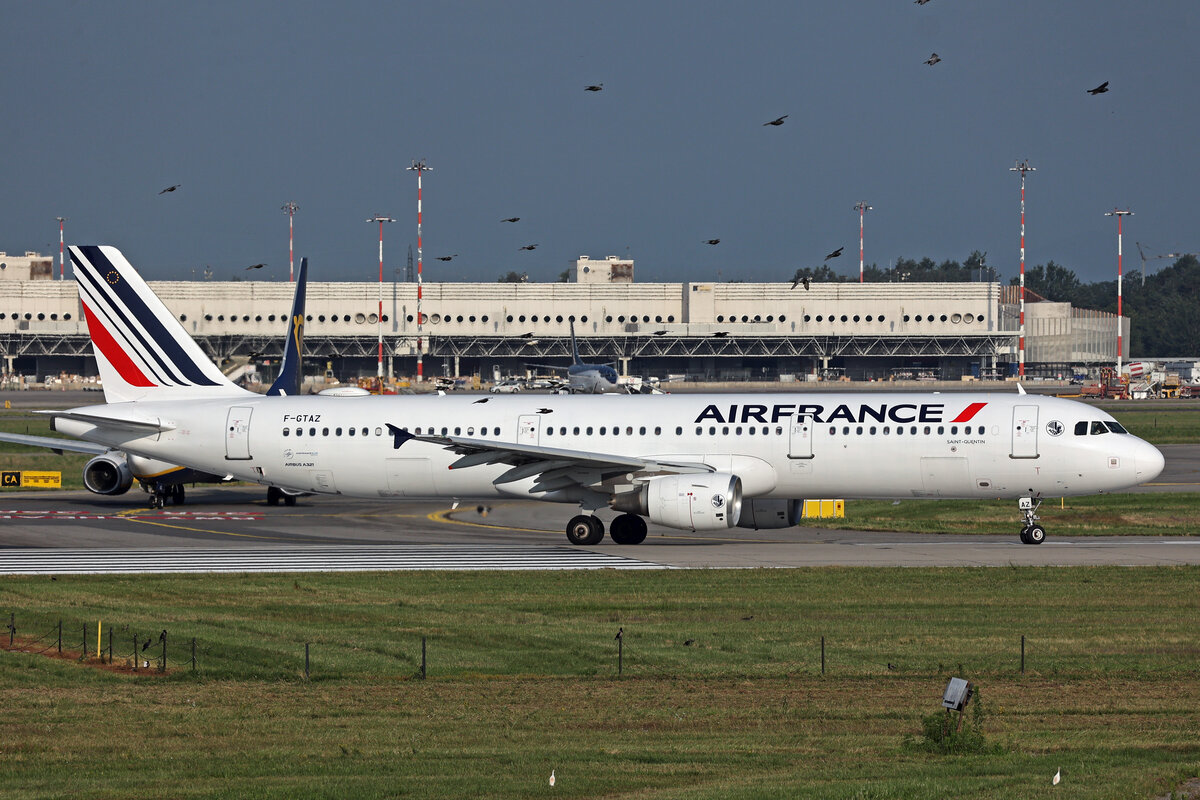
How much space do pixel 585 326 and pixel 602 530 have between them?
140318 mm

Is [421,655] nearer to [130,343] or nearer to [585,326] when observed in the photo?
[130,343]

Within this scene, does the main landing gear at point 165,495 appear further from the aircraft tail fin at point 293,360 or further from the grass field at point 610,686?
the grass field at point 610,686

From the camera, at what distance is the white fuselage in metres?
39.2

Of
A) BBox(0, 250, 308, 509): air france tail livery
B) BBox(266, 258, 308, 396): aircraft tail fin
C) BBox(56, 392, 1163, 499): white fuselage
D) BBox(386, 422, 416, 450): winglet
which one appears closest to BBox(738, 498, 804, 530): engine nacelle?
BBox(56, 392, 1163, 499): white fuselage

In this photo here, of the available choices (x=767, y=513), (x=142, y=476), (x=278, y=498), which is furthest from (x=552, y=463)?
(x=142, y=476)

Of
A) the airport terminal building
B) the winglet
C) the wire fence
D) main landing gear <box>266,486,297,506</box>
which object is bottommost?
the wire fence

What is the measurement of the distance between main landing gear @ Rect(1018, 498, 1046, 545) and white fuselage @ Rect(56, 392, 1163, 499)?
1061 millimetres

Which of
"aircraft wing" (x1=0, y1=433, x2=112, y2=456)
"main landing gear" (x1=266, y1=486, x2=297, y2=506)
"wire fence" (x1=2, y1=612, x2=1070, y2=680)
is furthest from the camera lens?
"aircraft wing" (x1=0, y1=433, x2=112, y2=456)

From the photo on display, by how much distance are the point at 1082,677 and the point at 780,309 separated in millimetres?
159356

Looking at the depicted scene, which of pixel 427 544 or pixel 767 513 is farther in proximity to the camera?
pixel 427 544

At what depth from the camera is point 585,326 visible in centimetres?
18125

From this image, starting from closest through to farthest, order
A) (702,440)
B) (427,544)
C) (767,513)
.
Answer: (702,440), (767,513), (427,544)

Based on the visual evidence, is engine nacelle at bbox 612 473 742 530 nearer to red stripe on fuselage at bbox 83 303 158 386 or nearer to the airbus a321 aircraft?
the airbus a321 aircraft

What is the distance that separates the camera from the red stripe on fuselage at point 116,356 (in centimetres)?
4619
